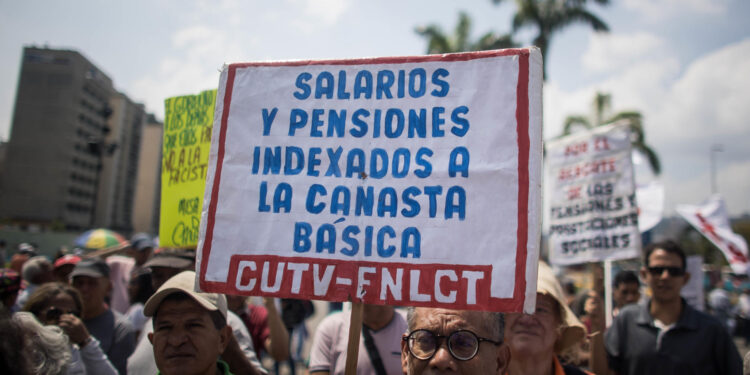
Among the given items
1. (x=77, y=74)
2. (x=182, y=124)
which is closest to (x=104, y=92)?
(x=77, y=74)

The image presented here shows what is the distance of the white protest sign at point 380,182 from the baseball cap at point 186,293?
220 millimetres

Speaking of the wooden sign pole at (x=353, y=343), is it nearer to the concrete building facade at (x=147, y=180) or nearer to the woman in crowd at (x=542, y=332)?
the woman in crowd at (x=542, y=332)

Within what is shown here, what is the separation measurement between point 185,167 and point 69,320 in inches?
45.8

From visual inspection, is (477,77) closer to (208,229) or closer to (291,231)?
(291,231)

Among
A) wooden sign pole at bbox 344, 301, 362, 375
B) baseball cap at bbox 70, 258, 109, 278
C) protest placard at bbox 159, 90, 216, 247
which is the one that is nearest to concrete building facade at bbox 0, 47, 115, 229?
baseball cap at bbox 70, 258, 109, 278

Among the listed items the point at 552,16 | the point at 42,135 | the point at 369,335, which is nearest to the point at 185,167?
the point at 369,335

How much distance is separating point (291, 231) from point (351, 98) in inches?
25.9

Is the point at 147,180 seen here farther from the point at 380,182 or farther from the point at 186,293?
the point at 380,182

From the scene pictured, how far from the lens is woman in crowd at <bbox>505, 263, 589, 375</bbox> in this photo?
254cm

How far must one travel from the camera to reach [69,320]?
2840 mm

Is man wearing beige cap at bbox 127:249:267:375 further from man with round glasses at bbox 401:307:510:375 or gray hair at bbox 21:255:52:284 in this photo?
gray hair at bbox 21:255:52:284

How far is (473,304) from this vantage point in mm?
1890

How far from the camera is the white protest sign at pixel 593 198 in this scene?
14.6 feet

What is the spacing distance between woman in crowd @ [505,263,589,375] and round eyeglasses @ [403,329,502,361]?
0.67 m
